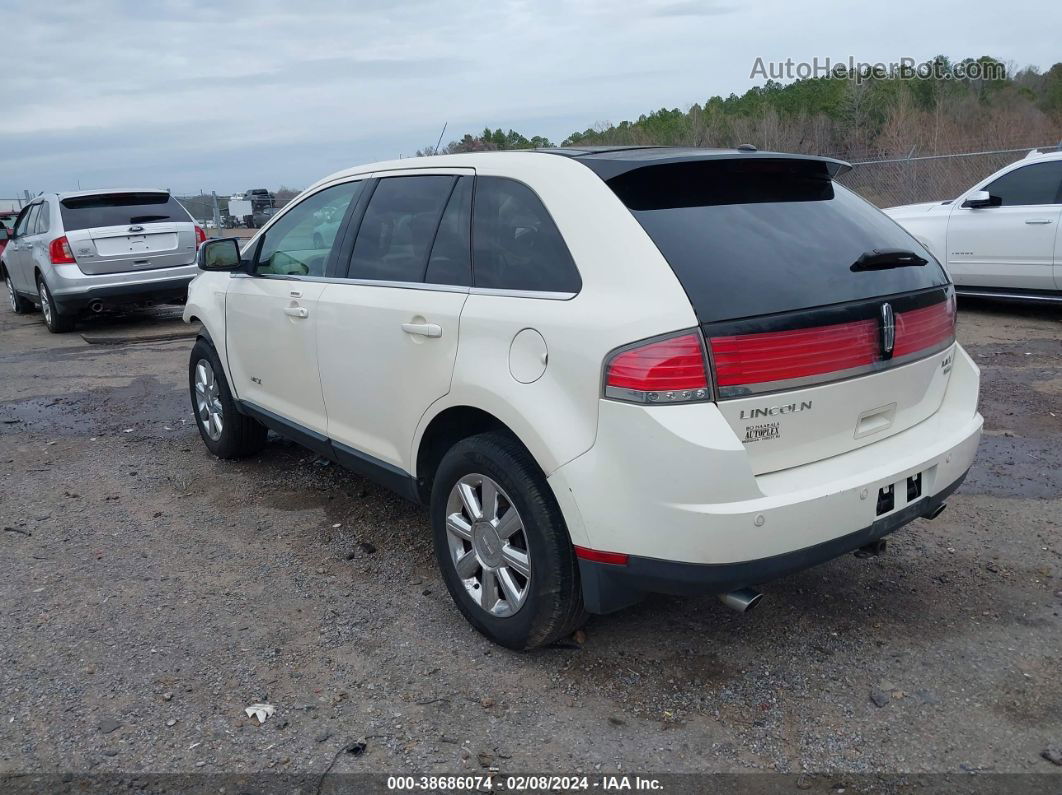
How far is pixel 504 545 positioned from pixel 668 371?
0.96 metres

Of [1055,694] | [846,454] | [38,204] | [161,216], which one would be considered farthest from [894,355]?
[38,204]

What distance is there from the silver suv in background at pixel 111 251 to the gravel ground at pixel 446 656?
21.7 ft

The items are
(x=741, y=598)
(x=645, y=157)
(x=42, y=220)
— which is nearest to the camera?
(x=741, y=598)

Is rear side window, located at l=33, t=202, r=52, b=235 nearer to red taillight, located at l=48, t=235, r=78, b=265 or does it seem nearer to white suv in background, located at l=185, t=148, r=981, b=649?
red taillight, located at l=48, t=235, r=78, b=265

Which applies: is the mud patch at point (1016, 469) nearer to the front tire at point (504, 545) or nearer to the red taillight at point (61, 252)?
the front tire at point (504, 545)

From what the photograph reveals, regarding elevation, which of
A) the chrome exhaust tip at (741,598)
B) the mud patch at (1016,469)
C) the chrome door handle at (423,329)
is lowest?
the mud patch at (1016,469)

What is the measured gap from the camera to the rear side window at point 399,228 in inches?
150

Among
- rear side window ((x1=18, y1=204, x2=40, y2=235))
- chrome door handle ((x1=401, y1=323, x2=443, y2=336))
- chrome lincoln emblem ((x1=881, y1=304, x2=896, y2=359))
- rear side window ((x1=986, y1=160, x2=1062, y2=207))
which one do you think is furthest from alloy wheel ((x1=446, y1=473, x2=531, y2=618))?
rear side window ((x1=18, y1=204, x2=40, y2=235))

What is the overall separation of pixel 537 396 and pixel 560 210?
0.68 meters

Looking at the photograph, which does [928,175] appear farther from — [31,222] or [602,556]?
[602,556]

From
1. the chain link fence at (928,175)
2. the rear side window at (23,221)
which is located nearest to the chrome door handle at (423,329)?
the rear side window at (23,221)

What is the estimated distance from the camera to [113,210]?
1144 cm

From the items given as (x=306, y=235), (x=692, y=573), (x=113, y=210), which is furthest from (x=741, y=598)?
(x=113, y=210)

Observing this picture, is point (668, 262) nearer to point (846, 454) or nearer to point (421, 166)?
point (846, 454)
